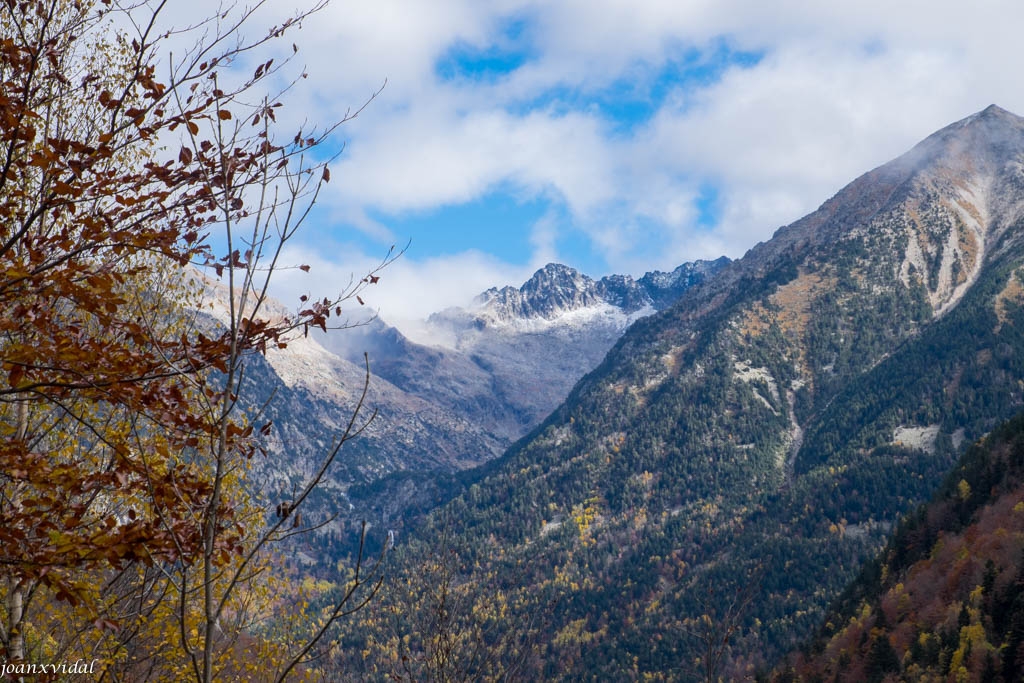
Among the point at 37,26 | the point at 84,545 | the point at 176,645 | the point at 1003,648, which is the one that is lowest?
the point at 1003,648

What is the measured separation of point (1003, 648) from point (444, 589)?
72719 mm

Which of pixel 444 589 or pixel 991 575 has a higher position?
pixel 444 589

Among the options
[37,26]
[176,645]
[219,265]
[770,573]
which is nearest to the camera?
[219,265]

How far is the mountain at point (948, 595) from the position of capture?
71.8m

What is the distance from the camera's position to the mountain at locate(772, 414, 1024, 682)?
2825 inches

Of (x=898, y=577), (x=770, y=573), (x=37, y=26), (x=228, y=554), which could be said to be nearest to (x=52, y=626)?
(x=228, y=554)

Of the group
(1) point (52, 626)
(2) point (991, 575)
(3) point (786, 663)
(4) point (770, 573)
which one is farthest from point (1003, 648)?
(4) point (770, 573)

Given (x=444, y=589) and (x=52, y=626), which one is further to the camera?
(x=52, y=626)

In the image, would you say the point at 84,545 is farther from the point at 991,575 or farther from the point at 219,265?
the point at 991,575

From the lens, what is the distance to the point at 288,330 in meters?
8.57

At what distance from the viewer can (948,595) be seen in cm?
8919

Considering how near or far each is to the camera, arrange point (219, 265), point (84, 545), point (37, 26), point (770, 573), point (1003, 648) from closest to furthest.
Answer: point (84, 545) < point (219, 265) < point (37, 26) < point (1003, 648) < point (770, 573)

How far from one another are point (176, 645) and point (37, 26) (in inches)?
467

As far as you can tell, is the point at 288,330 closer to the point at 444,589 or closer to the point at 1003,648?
the point at 444,589
